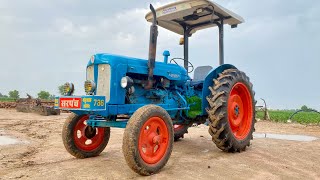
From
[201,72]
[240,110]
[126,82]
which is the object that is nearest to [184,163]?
[126,82]

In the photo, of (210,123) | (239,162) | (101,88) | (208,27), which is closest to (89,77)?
(101,88)

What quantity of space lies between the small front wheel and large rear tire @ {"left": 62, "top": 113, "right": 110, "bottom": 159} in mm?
1300

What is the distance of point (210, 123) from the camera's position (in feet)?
17.9

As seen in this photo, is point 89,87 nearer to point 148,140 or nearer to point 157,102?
point 157,102

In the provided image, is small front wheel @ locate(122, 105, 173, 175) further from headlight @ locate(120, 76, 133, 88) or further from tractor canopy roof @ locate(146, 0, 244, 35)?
tractor canopy roof @ locate(146, 0, 244, 35)

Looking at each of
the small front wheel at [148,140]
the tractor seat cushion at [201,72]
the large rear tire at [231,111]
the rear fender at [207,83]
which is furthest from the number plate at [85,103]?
the tractor seat cushion at [201,72]

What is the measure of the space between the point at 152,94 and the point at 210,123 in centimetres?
112

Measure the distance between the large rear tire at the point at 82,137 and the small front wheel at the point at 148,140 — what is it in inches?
51.2

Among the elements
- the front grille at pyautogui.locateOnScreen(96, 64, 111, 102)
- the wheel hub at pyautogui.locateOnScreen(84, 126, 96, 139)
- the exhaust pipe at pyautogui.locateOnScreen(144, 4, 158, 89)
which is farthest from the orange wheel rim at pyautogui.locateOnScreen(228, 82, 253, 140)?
the wheel hub at pyautogui.locateOnScreen(84, 126, 96, 139)

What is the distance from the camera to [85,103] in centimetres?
439

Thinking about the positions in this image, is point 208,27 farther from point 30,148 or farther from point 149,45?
point 30,148

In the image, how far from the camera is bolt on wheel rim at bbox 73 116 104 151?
532 cm

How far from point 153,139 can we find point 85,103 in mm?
1069

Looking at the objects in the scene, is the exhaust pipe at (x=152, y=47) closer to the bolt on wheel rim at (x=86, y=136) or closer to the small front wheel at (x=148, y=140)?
the small front wheel at (x=148, y=140)
